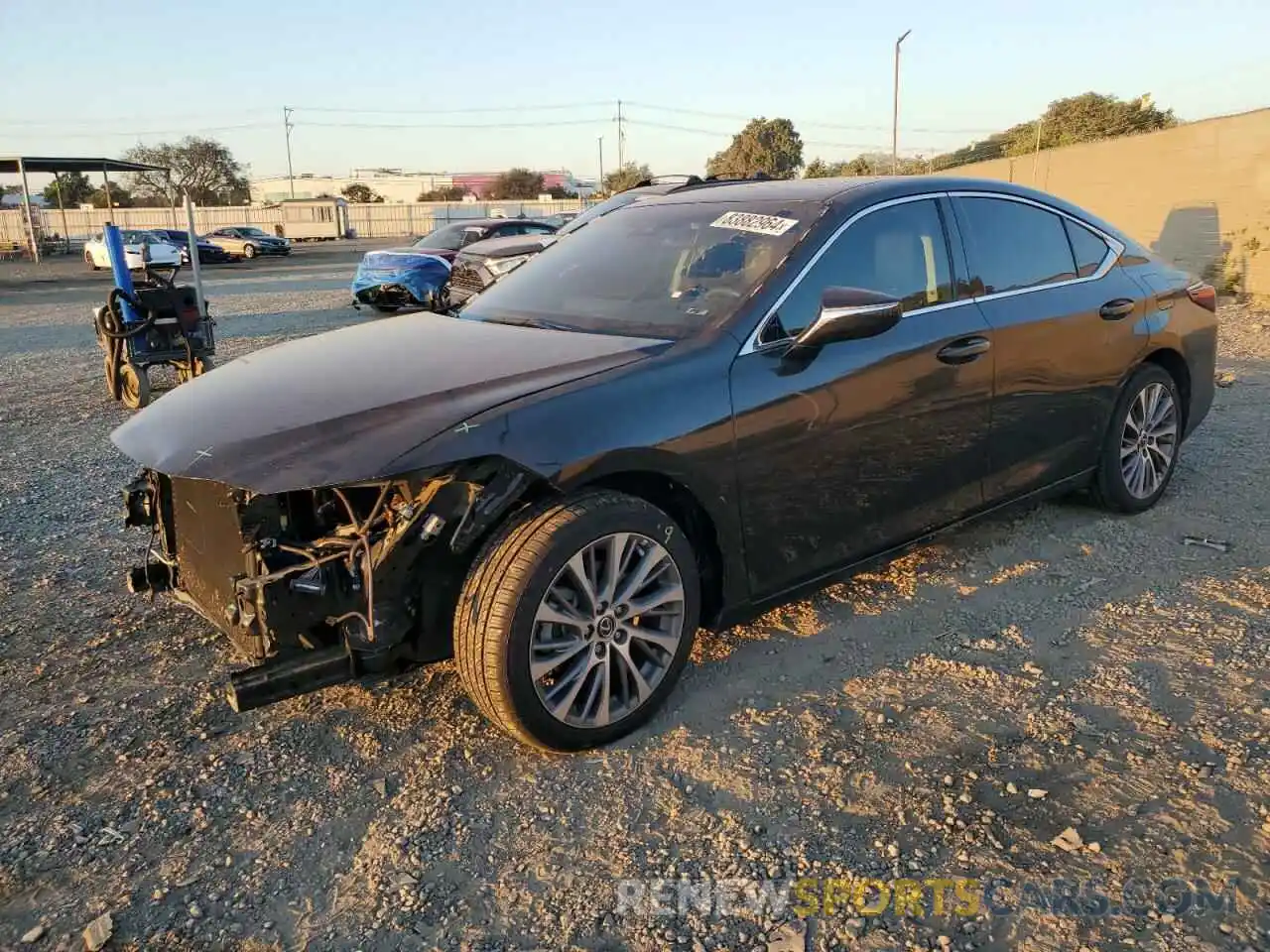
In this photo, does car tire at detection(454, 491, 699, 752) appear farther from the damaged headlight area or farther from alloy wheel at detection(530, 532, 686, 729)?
the damaged headlight area

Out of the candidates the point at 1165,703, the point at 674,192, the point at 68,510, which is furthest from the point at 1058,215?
the point at 68,510

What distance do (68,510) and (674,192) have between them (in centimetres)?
383

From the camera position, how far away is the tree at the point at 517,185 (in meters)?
87.3

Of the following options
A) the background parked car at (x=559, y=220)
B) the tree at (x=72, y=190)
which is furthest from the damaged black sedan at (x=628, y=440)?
the tree at (x=72, y=190)

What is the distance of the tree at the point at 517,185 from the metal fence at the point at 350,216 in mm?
23629

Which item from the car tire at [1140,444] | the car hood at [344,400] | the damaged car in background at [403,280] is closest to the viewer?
the car hood at [344,400]

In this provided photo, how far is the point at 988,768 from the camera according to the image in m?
2.81

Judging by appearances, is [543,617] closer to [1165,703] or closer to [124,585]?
[1165,703]

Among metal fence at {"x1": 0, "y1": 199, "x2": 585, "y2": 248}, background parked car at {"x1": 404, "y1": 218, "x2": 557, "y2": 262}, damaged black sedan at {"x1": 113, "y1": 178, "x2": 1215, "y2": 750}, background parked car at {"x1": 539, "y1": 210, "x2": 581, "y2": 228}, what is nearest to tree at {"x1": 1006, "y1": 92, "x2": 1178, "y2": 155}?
background parked car at {"x1": 539, "y1": 210, "x2": 581, "y2": 228}

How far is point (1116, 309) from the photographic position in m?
4.52

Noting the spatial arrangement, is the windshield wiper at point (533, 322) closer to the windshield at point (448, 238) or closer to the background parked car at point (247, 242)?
the windshield at point (448, 238)

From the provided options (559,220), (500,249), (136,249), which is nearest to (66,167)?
(136,249)

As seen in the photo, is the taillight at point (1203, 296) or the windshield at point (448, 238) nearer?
the taillight at point (1203, 296)

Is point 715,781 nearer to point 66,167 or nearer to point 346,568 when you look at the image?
point 346,568
